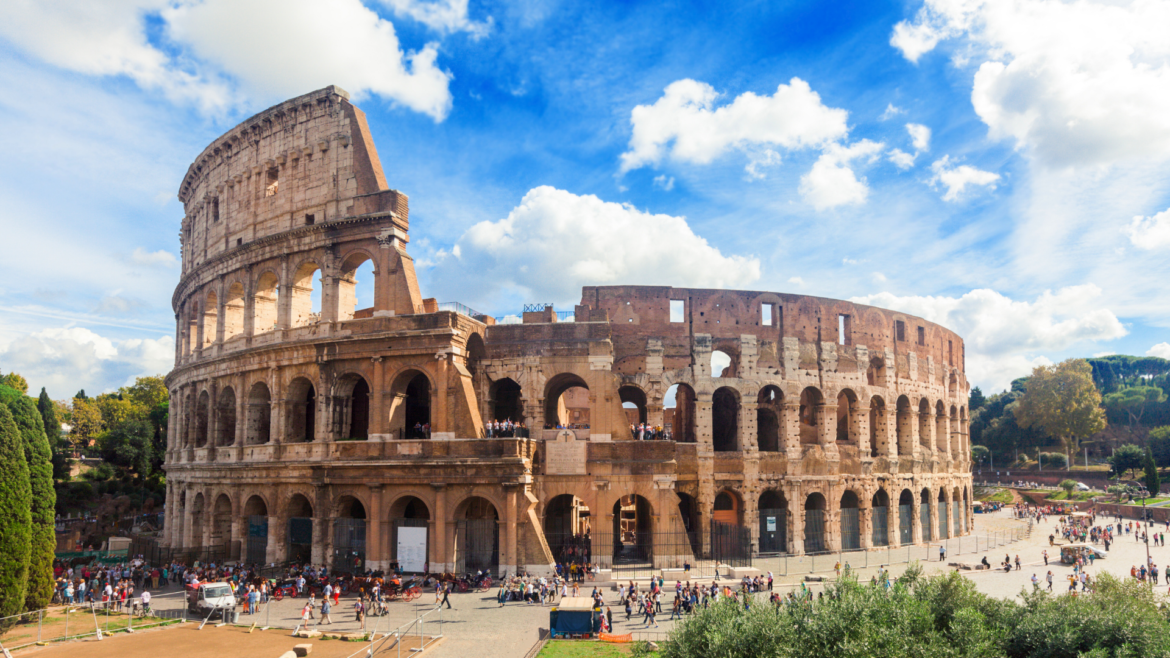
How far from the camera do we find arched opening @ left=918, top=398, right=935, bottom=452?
4331 cm

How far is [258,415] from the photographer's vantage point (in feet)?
112

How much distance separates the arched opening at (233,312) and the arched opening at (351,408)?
23.5 ft

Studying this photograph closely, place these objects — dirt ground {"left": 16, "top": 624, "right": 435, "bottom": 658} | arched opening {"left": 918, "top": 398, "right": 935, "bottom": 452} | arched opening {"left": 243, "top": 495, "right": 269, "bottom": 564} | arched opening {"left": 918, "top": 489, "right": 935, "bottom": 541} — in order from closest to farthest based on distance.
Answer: dirt ground {"left": 16, "top": 624, "right": 435, "bottom": 658} < arched opening {"left": 243, "top": 495, "right": 269, "bottom": 564} < arched opening {"left": 918, "top": 489, "right": 935, "bottom": 541} < arched opening {"left": 918, "top": 398, "right": 935, "bottom": 452}

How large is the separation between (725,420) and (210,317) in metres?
28.2

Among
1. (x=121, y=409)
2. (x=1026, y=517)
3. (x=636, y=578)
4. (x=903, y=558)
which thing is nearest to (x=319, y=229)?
(x=636, y=578)

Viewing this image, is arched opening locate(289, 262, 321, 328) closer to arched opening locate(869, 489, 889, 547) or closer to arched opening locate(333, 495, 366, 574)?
arched opening locate(333, 495, 366, 574)

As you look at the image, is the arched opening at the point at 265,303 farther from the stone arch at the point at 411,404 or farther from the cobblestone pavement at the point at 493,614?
the cobblestone pavement at the point at 493,614

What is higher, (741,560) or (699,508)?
(699,508)

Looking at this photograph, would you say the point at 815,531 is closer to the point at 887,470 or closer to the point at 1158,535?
the point at 887,470

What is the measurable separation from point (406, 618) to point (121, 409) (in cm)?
5941

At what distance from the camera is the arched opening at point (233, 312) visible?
119ft

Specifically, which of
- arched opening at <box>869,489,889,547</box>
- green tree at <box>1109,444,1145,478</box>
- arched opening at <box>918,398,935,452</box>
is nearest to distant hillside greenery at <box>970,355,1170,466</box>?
green tree at <box>1109,444,1145,478</box>

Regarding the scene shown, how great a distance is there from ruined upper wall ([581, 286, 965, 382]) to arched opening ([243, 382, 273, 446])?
15.8 m

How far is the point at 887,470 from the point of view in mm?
39250
